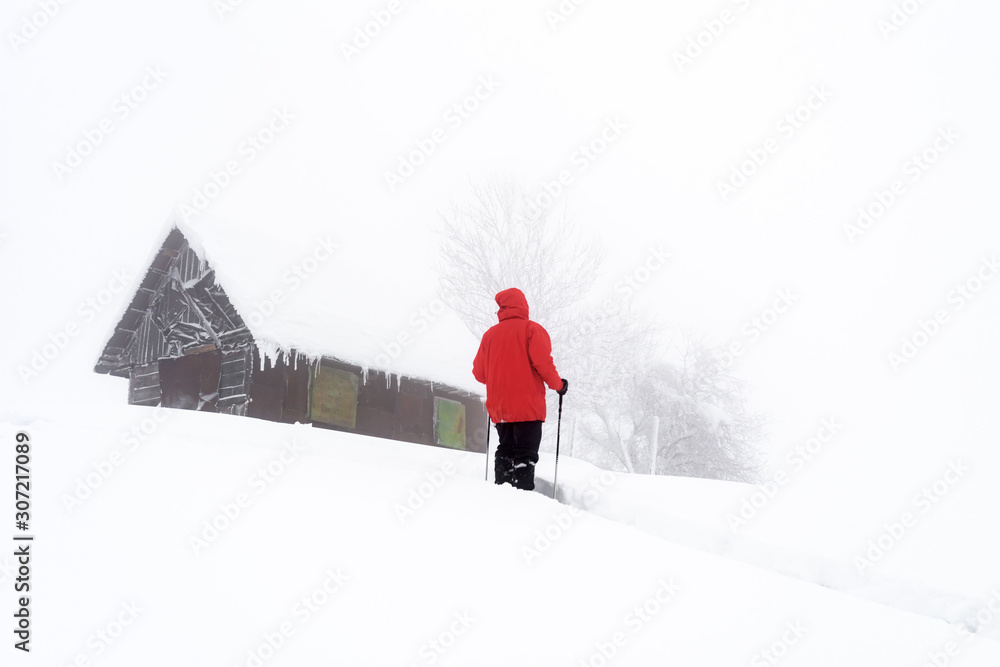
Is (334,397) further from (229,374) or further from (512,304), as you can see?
(512,304)

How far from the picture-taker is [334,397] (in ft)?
44.1

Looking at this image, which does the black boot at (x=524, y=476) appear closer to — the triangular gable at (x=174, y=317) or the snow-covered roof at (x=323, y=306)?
the snow-covered roof at (x=323, y=306)

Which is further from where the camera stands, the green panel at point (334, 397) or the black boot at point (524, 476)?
the green panel at point (334, 397)

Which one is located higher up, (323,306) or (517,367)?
(323,306)

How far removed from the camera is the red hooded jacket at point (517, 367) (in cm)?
715

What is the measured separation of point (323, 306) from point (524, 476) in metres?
7.73

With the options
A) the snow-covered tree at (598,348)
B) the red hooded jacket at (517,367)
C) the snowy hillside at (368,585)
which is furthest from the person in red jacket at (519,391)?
the snow-covered tree at (598,348)

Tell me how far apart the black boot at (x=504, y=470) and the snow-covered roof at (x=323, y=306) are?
6.16 meters

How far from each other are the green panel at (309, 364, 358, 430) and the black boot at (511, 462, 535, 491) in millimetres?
6791

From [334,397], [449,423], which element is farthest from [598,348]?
[334,397]

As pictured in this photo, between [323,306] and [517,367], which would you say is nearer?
[517,367]

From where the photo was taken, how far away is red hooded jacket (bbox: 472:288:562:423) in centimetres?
715

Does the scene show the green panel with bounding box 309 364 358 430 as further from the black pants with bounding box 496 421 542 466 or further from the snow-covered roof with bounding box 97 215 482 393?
the black pants with bounding box 496 421 542 466

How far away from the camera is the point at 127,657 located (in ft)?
9.53
